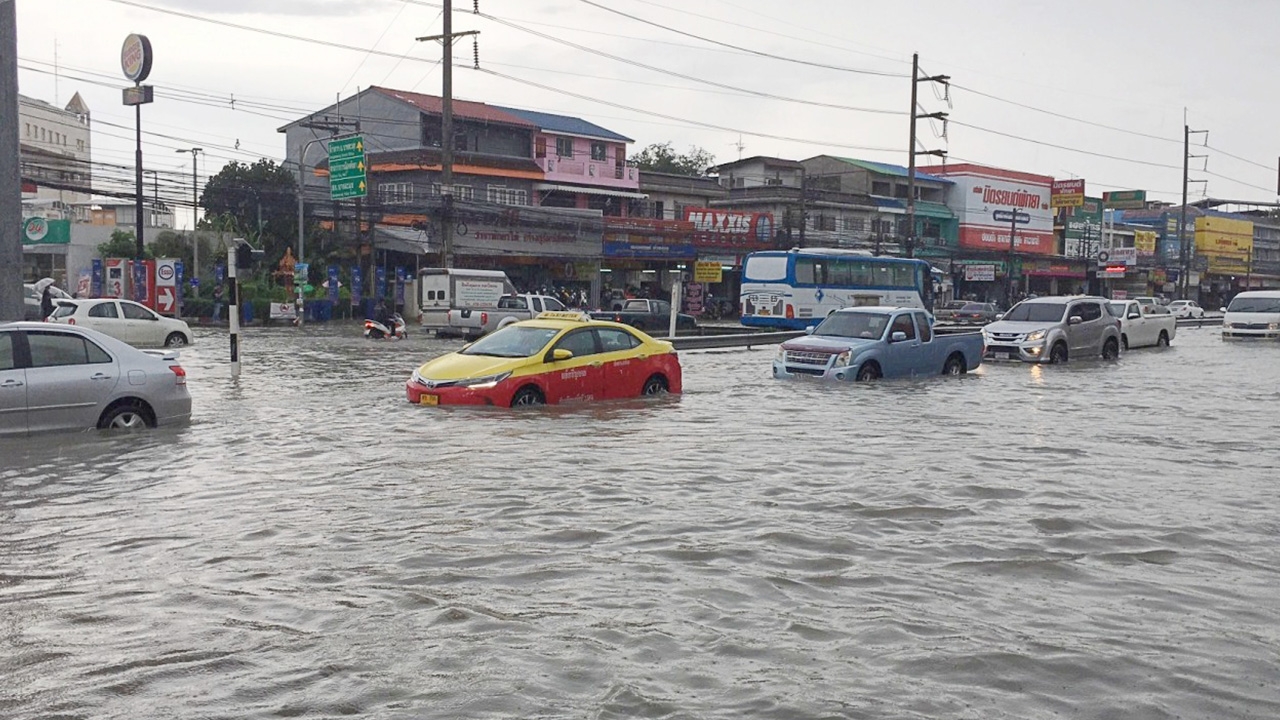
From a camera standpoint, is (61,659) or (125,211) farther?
(125,211)

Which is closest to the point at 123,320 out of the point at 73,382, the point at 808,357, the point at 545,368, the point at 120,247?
the point at 545,368

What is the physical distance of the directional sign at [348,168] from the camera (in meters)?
43.0

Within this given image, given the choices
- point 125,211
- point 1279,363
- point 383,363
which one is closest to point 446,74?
Answer: point 383,363

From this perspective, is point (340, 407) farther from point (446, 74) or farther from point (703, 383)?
point (446, 74)

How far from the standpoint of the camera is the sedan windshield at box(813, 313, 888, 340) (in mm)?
22562

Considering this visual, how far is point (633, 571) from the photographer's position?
7.73 m

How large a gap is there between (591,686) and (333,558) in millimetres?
3126

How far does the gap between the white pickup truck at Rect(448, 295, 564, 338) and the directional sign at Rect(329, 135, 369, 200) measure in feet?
26.0

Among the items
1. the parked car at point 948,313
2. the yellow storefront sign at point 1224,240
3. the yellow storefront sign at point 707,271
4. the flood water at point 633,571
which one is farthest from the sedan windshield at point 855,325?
the yellow storefront sign at point 1224,240

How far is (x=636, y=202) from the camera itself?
64.8 metres

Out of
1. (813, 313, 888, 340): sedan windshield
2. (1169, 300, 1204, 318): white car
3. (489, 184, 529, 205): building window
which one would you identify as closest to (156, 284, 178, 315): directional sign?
(489, 184, 529, 205): building window

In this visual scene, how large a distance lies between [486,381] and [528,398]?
704mm

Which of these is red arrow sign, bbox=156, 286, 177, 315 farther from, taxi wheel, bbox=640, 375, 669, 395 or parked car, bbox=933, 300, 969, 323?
parked car, bbox=933, 300, 969, 323

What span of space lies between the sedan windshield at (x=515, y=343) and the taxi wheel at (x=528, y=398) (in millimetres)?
576
